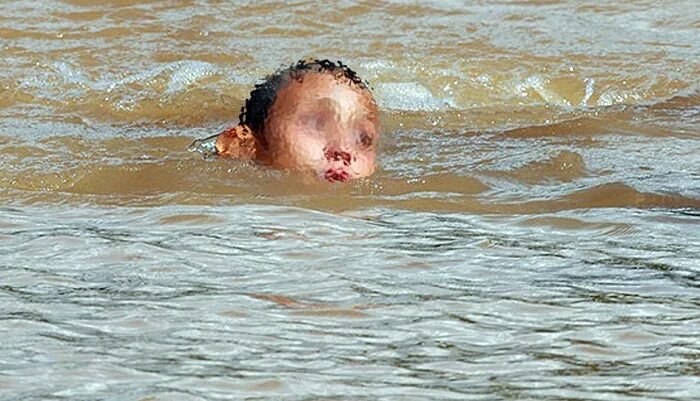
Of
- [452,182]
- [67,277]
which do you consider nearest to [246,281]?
[67,277]

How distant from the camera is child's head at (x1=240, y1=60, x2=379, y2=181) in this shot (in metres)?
6.30

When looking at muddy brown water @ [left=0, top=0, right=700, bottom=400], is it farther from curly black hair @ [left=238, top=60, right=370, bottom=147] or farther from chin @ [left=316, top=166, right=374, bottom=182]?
curly black hair @ [left=238, top=60, right=370, bottom=147]

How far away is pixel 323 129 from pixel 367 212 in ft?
2.83

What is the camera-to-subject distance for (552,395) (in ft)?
10.0

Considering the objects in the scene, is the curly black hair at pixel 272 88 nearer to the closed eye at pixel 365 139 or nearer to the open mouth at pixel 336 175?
the closed eye at pixel 365 139

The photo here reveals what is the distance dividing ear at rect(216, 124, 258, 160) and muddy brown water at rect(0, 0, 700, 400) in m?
0.11

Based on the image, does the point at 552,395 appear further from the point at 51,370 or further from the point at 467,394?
the point at 51,370

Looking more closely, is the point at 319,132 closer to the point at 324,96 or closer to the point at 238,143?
the point at 324,96

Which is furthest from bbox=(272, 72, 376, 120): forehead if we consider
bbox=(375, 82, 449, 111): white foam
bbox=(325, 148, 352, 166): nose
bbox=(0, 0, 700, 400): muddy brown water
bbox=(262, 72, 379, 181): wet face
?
bbox=(375, 82, 449, 111): white foam

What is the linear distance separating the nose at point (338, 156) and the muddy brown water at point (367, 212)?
192 millimetres

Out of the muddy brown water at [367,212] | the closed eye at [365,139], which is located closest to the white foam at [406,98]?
the muddy brown water at [367,212]

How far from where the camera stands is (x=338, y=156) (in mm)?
6273

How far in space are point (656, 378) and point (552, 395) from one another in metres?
0.26

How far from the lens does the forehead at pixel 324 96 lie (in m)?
6.45
